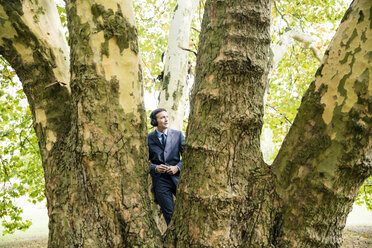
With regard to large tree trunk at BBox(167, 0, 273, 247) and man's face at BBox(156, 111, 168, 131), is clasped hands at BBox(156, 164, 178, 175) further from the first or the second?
large tree trunk at BBox(167, 0, 273, 247)

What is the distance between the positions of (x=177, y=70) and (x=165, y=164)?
6.13 feet

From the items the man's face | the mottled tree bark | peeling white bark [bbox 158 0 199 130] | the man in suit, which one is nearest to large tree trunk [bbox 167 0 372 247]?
the mottled tree bark

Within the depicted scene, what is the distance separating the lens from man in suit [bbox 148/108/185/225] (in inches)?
126

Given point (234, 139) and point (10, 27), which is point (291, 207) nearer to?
point (234, 139)

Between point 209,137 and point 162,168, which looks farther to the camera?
point 162,168

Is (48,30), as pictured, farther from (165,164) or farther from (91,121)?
(165,164)

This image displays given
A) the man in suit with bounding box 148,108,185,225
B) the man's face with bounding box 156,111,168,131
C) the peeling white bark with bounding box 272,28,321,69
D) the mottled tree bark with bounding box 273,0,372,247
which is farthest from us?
the peeling white bark with bounding box 272,28,321,69

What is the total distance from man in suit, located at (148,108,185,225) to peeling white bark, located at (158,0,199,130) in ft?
3.31

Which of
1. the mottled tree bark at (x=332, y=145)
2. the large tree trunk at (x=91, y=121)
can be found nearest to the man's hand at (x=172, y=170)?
the large tree trunk at (x=91, y=121)

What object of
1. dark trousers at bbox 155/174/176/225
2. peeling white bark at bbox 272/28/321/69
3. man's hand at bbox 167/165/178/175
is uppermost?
peeling white bark at bbox 272/28/321/69

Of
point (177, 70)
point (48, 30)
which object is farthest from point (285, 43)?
point (48, 30)

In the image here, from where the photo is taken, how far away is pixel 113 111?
6.18 feet

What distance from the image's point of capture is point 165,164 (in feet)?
10.7

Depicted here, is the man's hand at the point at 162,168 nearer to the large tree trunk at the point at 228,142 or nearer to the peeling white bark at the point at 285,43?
the large tree trunk at the point at 228,142
